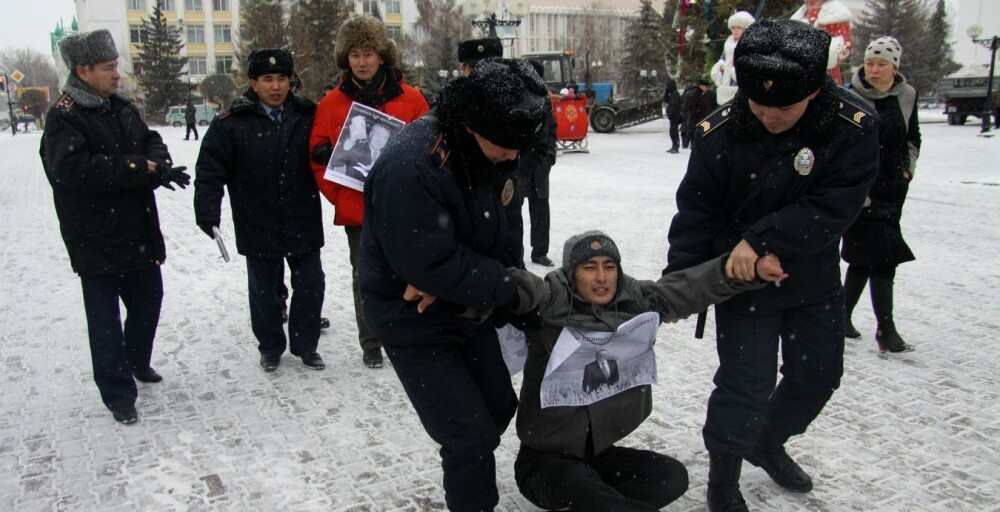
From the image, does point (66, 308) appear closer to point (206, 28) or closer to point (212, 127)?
point (212, 127)

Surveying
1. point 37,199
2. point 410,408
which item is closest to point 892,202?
point 410,408

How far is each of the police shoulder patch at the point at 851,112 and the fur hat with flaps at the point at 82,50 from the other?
3473 millimetres

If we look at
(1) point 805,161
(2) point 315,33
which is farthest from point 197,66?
(1) point 805,161

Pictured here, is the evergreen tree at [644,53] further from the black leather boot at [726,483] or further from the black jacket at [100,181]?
the black leather boot at [726,483]

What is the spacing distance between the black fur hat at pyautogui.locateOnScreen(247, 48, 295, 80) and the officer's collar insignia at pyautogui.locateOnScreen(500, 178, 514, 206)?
2.44 metres

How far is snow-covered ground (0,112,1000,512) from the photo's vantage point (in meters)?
3.29

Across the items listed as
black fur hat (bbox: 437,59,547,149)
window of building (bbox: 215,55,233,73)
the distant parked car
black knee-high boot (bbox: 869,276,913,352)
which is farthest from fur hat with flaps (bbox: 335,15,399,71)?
window of building (bbox: 215,55,233,73)

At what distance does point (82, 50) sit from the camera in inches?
155

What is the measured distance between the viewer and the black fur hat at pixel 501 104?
7.63ft

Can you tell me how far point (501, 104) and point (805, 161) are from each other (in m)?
1.14

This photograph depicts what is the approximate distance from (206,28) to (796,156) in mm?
93625

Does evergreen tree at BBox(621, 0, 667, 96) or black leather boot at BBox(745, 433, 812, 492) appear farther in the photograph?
evergreen tree at BBox(621, 0, 667, 96)

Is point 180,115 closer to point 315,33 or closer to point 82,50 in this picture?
point 315,33

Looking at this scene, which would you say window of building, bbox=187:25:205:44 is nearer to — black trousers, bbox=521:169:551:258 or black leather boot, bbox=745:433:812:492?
black trousers, bbox=521:169:551:258
